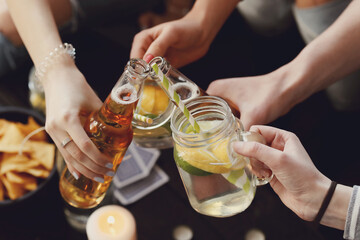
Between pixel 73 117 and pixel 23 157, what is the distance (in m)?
0.25

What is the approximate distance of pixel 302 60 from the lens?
3.59 ft

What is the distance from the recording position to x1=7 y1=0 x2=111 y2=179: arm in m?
0.84

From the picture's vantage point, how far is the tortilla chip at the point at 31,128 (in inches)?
41.8

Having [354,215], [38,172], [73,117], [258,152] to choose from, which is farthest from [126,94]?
[354,215]

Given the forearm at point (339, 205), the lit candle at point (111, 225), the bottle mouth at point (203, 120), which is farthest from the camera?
the lit candle at point (111, 225)

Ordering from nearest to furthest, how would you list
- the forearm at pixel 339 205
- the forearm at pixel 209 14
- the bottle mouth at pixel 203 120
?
the bottle mouth at pixel 203 120
the forearm at pixel 339 205
the forearm at pixel 209 14

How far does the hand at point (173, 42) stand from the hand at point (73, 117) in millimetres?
170

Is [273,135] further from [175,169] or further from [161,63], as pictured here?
[175,169]

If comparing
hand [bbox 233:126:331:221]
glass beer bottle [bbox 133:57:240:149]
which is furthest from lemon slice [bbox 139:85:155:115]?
hand [bbox 233:126:331:221]

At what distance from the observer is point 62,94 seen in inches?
36.1

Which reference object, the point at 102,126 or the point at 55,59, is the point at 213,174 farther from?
the point at 55,59

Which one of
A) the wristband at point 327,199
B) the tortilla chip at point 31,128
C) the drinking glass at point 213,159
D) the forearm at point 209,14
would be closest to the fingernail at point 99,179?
the drinking glass at point 213,159

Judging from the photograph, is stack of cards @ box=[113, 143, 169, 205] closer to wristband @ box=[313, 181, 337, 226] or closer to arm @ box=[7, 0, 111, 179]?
arm @ box=[7, 0, 111, 179]

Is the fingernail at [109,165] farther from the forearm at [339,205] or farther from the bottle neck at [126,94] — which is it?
the forearm at [339,205]
